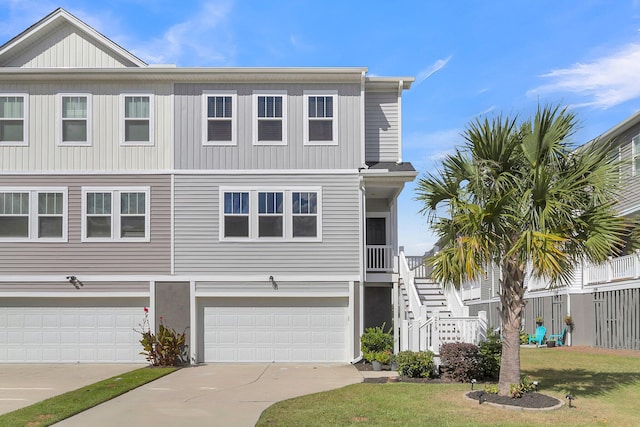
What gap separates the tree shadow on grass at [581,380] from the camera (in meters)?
13.4

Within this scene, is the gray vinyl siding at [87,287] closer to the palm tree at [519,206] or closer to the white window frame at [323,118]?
the white window frame at [323,118]

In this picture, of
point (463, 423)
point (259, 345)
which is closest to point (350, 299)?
point (259, 345)

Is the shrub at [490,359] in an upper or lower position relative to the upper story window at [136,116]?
lower

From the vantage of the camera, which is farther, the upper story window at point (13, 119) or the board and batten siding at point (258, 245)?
the upper story window at point (13, 119)

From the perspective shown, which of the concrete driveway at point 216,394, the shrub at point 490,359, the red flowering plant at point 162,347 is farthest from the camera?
the red flowering plant at point 162,347

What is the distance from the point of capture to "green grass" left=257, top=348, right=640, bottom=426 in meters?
10.4

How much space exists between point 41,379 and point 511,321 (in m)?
10.7

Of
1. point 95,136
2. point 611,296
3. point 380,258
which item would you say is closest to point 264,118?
point 95,136

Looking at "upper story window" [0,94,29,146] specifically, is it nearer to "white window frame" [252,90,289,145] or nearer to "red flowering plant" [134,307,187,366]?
"white window frame" [252,90,289,145]

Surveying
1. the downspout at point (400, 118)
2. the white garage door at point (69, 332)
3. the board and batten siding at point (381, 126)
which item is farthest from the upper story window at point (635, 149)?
the white garage door at point (69, 332)

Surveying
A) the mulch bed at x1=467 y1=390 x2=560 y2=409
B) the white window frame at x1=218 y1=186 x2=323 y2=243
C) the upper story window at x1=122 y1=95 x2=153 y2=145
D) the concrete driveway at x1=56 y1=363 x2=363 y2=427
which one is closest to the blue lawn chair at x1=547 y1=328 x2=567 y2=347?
the concrete driveway at x1=56 y1=363 x2=363 y2=427

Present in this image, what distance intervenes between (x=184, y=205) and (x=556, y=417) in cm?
1204

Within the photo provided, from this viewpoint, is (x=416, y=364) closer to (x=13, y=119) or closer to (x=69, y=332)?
(x=69, y=332)

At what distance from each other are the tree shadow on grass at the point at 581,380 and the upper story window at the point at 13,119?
15161 mm
